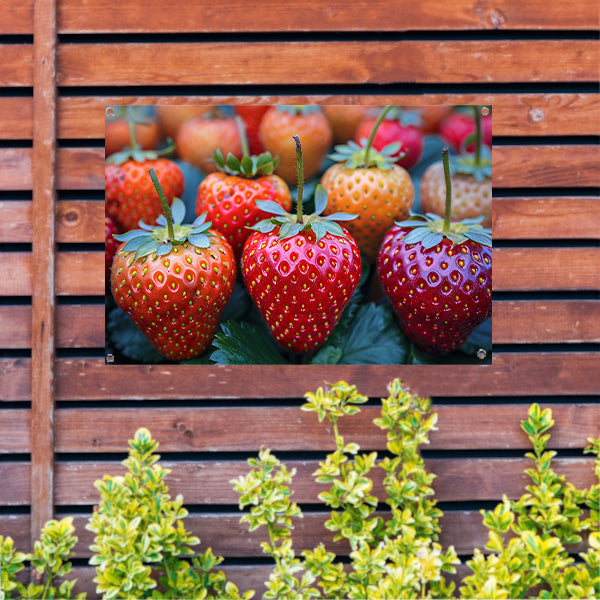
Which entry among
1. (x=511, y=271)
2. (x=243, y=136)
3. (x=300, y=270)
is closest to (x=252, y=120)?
(x=243, y=136)

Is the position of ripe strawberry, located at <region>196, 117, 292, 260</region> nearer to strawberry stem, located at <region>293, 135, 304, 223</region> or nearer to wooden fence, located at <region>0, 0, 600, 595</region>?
strawberry stem, located at <region>293, 135, 304, 223</region>

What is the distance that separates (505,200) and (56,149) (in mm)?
1288

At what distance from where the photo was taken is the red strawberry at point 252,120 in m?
1.61

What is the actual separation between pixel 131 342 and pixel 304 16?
104cm

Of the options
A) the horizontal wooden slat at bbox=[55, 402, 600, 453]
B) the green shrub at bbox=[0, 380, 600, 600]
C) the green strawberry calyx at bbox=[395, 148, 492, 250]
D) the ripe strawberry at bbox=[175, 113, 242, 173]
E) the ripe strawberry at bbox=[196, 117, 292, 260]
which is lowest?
the green shrub at bbox=[0, 380, 600, 600]

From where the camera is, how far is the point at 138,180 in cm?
162

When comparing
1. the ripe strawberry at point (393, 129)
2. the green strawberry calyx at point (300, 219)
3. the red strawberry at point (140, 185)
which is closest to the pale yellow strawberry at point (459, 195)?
the ripe strawberry at point (393, 129)

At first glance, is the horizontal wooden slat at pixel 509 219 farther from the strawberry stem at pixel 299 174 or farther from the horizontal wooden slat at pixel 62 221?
the strawberry stem at pixel 299 174

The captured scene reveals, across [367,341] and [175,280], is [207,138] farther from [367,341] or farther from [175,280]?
[367,341]

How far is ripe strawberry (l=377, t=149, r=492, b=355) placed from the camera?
61.2 inches

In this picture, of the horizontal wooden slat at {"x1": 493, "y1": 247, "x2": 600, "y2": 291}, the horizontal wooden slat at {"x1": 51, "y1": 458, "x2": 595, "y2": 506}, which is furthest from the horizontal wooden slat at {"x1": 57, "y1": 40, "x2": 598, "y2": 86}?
the horizontal wooden slat at {"x1": 51, "y1": 458, "x2": 595, "y2": 506}

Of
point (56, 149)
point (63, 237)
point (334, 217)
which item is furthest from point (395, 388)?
point (56, 149)

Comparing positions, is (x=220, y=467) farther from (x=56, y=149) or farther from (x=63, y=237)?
(x=56, y=149)

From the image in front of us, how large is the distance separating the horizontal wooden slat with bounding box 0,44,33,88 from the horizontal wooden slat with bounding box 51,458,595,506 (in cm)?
109
